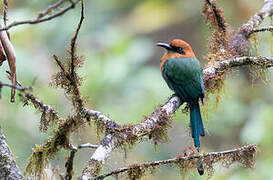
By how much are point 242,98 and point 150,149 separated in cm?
144

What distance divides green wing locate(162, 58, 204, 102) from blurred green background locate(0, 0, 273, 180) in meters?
0.37

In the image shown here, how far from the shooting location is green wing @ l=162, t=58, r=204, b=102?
3494 mm

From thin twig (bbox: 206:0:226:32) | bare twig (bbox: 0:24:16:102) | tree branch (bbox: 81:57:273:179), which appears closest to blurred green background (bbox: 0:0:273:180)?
tree branch (bbox: 81:57:273:179)

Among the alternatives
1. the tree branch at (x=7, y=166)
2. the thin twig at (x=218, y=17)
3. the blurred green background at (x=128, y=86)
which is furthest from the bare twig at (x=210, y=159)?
the thin twig at (x=218, y=17)

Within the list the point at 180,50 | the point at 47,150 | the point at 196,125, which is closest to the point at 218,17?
the point at 180,50

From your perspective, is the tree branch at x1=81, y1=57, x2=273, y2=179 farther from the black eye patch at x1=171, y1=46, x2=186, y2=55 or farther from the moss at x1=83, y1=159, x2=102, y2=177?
the black eye patch at x1=171, y1=46, x2=186, y2=55

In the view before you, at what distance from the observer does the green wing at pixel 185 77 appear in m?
3.49

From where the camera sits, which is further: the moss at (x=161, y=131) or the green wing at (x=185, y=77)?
the green wing at (x=185, y=77)

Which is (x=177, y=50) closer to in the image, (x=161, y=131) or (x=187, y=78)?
(x=187, y=78)

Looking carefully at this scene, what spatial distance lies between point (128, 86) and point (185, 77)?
66.4 inches

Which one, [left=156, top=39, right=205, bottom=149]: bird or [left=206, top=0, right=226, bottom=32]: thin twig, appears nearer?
[left=156, top=39, right=205, bottom=149]: bird

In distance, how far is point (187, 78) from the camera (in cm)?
371

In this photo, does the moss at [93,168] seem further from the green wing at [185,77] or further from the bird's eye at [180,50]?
the bird's eye at [180,50]

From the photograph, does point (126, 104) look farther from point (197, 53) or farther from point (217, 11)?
point (197, 53)
